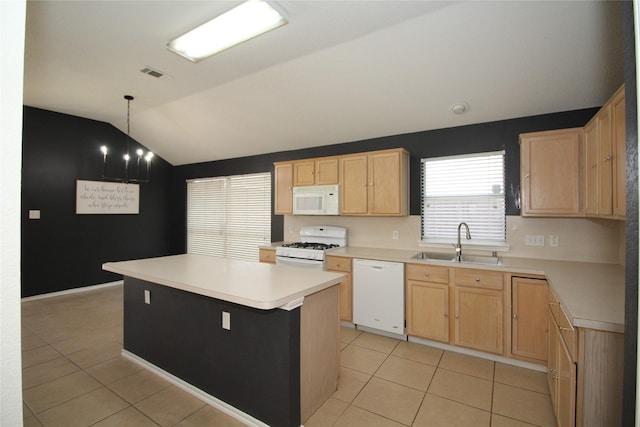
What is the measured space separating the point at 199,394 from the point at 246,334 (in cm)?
74

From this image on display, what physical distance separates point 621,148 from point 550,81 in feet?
3.84

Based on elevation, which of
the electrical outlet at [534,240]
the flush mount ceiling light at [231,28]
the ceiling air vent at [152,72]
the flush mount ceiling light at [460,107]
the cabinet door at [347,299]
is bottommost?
the cabinet door at [347,299]

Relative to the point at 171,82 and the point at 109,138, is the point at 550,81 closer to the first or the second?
the point at 171,82

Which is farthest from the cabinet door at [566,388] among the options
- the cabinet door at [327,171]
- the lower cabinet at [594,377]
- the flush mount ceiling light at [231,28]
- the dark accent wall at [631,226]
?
the cabinet door at [327,171]

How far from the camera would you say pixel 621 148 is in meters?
1.87

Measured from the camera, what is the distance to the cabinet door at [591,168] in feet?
7.77

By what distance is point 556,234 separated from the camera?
120 inches

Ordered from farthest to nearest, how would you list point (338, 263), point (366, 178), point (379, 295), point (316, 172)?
point (316, 172), point (366, 178), point (338, 263), point (379, 295)

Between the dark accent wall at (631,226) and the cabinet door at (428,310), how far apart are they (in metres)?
2.15

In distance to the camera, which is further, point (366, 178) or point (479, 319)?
point (366, 178)

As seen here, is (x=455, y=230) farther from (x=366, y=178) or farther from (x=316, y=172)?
(x=316, y=172)

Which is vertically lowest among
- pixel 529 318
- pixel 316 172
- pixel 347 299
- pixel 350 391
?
pixel 350 391

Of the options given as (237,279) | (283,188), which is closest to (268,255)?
(283,188)

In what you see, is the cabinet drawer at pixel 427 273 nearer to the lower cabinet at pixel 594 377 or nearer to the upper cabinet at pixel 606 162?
the upper cabinet at pixel 606 162
